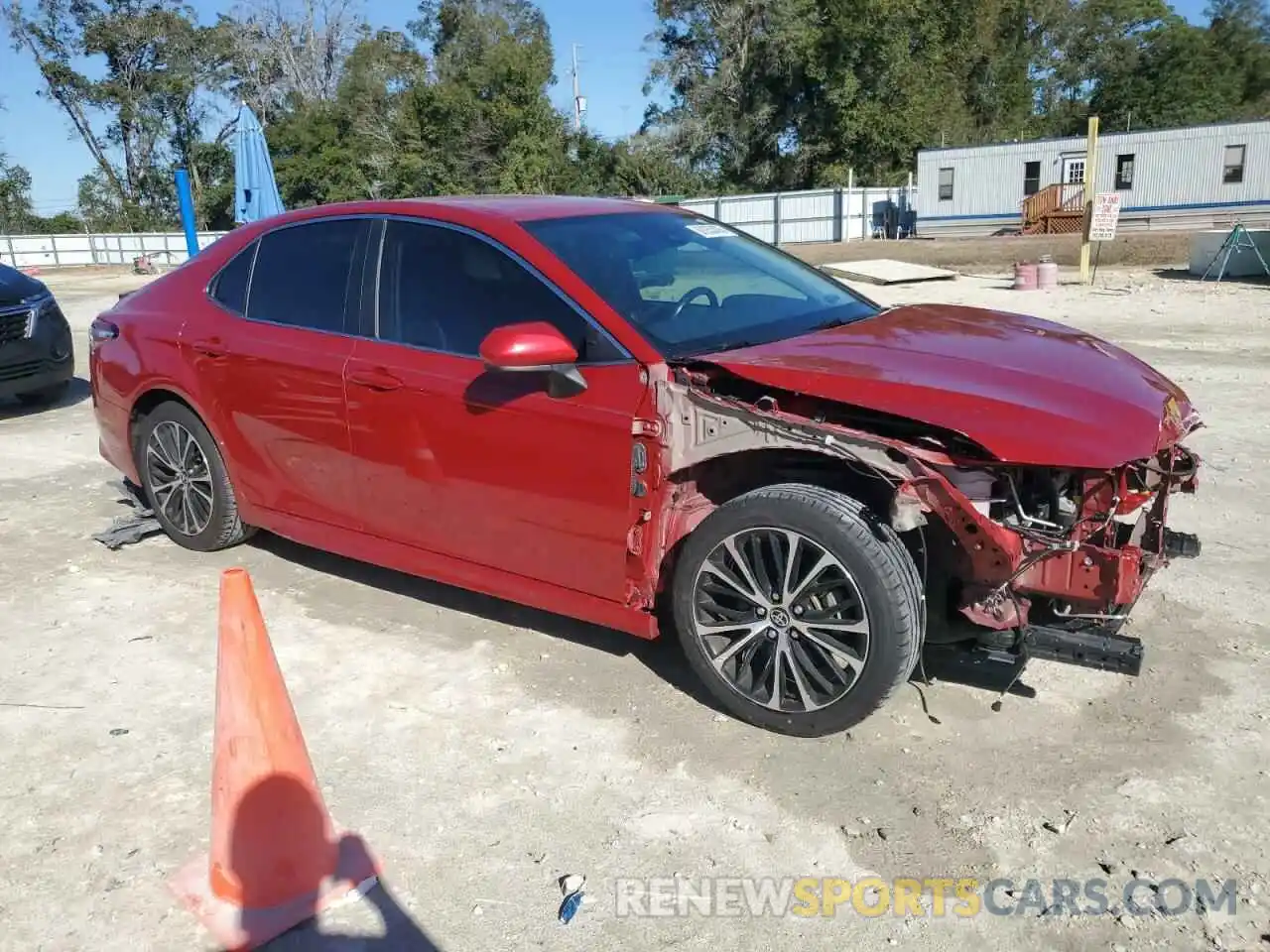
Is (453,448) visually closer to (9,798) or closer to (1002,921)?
(9,798)

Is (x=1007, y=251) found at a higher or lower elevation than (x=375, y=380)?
lower

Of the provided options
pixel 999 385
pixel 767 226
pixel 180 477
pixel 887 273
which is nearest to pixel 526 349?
pixel 999 385

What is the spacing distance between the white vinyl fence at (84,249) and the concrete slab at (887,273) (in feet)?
89.7

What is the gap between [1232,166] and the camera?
33.3 m

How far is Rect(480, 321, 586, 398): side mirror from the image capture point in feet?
10.7

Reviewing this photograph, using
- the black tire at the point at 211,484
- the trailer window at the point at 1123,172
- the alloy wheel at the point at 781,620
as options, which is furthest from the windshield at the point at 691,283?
the trailer window at the point at 1123,172

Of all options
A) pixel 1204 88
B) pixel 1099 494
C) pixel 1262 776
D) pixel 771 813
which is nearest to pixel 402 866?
pixel 771 813

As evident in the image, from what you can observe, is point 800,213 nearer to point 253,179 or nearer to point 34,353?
point 253,179

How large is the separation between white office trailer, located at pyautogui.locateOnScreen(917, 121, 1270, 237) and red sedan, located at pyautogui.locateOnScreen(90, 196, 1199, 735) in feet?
112

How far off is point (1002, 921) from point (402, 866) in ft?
5.14

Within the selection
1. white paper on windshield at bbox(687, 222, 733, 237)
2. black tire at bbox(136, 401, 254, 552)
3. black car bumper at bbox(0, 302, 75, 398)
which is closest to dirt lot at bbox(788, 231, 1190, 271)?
black car bumper at bbox(0, 302, 75, 398)

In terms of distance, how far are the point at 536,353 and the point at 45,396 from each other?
8.82 metres

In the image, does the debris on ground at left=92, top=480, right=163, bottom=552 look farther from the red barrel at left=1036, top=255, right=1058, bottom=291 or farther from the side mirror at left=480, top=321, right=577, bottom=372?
the red barrel at left=1036, top=255, right=1058, bottom=291

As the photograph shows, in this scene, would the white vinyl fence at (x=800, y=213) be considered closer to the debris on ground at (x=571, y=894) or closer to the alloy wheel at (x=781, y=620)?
the alloy wheel at (x=781, y=620)
